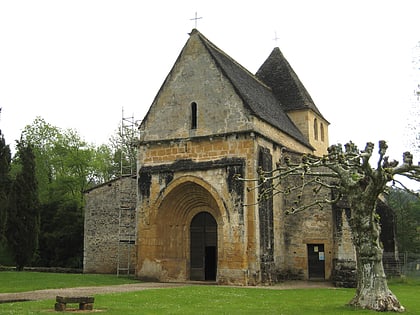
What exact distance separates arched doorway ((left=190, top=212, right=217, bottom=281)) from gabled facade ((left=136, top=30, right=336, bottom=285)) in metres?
0.05

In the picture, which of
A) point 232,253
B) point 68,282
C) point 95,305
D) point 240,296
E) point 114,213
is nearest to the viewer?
point 95,305

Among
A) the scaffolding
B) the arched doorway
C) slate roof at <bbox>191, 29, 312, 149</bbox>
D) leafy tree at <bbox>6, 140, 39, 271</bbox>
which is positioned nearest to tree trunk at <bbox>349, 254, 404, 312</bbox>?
slate roof at <bbox>191, 29, 312, 149</bbox>

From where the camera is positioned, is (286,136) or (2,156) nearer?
(2,156)

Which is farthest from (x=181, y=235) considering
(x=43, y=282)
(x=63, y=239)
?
(x=63, y=239)

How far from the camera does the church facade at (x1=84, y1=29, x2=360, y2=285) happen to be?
2369 cm

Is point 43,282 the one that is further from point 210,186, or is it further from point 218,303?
point 218,303

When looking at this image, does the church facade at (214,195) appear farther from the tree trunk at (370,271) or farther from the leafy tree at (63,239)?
the leafy tree at (63,239)

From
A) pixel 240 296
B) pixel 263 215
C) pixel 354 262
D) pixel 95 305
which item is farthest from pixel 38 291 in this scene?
pixel 354 262

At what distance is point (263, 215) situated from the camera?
2388 centimetres

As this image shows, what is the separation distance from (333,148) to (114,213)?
17.8 metres

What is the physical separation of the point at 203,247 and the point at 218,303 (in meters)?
11.0

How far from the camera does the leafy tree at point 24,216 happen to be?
29406mm

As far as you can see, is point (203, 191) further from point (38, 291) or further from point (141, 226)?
point (38, 291)

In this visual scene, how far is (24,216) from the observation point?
30.0 m
